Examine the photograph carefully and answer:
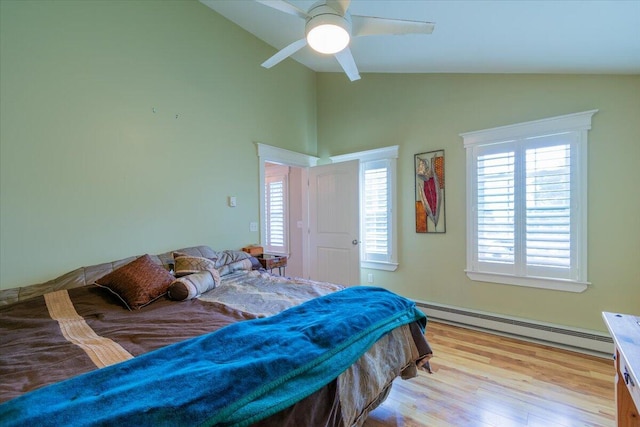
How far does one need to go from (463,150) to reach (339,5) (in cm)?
216

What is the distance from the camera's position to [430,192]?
346cm

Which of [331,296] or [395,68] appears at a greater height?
[395,68]

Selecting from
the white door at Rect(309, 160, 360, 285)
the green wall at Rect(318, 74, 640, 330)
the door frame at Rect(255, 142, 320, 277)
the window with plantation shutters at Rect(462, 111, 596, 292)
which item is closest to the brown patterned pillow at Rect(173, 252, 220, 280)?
the door frame at Rect(255, 142, 320, 277)

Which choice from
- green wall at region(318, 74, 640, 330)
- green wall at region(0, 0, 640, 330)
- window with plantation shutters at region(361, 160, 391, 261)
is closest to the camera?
green wall at region(0, 0, 640, 330)

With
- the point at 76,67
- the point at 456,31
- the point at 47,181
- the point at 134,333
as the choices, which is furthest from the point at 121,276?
the point at 456,31

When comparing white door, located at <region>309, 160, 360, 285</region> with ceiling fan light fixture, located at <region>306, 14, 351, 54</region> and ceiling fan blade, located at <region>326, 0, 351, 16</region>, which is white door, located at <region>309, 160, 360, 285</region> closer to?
ceiling fan light fixture, located at <region>306, 14, 351, 54</region>

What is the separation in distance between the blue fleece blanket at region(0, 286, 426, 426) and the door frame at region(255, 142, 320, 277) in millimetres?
2426

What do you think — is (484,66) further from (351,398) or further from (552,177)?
(351,398)

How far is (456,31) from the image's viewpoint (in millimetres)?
2346

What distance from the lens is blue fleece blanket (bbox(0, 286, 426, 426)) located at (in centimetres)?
78

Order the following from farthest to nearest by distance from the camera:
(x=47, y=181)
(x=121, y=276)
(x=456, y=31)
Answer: (x=456, y=31) → (x=47, y=181) → (x=121, y=276)

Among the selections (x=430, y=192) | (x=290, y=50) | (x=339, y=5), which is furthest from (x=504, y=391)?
Answer: (x=290, y=50)

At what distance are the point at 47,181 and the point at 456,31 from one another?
11.0 ft

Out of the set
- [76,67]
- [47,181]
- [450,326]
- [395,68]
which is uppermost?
[395,68]
